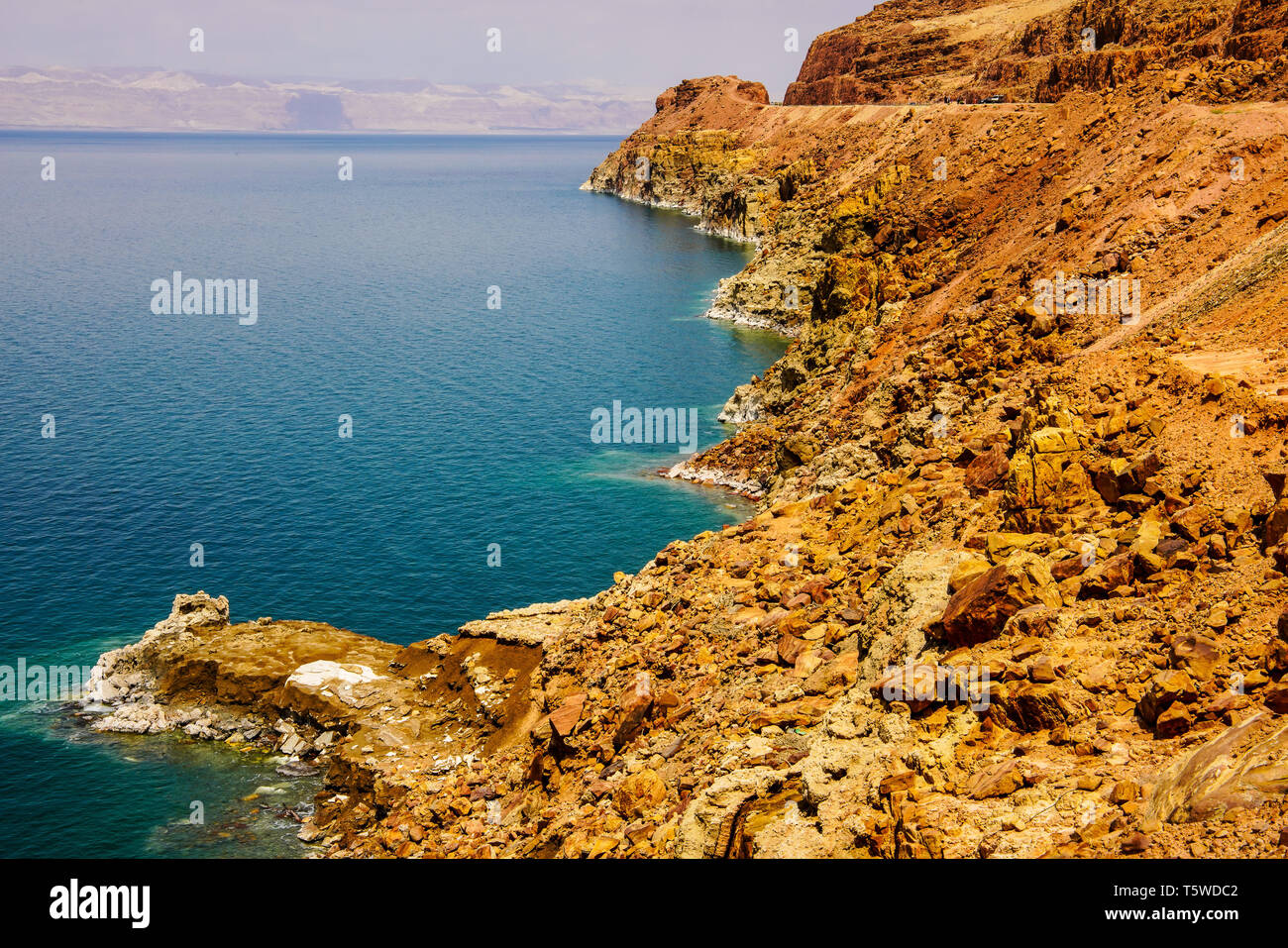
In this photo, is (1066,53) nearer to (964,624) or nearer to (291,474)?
(291,474)

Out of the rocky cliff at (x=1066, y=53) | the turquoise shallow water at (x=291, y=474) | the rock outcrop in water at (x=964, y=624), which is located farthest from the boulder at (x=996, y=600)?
the rocky cliff at (x=1066, y=53)

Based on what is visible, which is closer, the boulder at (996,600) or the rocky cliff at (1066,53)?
the boulder at (996,600)

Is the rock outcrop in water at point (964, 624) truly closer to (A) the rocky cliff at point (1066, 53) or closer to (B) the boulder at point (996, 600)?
(B) the boulder at point (996, 600)

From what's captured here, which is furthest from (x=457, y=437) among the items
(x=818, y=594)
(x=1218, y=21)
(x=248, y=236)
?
(x=248, y=236)

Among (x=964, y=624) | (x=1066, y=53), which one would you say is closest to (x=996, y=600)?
(x=964, y=624)

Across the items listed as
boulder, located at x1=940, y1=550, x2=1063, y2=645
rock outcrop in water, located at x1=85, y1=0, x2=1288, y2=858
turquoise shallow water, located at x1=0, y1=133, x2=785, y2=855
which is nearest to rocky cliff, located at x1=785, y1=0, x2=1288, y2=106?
rock outcrop in water, located at x1=85, y1=0, x2=1288, y2=858
